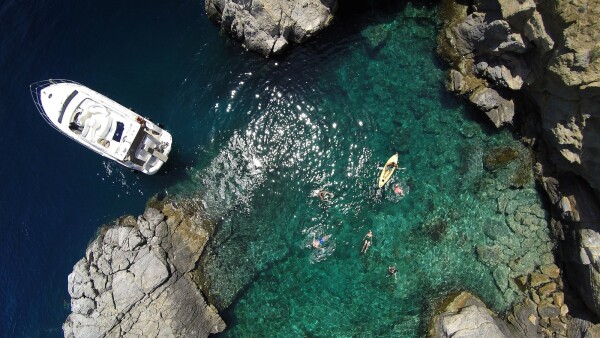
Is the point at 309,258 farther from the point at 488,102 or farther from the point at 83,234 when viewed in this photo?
the point at 83,234

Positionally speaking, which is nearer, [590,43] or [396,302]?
[590,43]

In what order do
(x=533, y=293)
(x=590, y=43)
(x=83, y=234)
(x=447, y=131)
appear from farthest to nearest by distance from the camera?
(x=83, y=234) → (x=447, y=131) → (x=533, y=293) → (x=590, y=43)

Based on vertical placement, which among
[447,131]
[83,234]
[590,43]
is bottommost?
[83,234]

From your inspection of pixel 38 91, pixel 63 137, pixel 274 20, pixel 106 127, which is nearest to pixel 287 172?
pixel 274 20

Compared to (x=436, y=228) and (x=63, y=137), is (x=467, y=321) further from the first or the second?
(x=63, y=137)

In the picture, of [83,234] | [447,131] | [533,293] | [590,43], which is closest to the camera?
[590,43]

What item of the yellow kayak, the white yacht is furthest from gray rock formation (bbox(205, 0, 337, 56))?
the yellow kayak

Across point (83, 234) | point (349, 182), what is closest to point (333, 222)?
point (349, 182)
